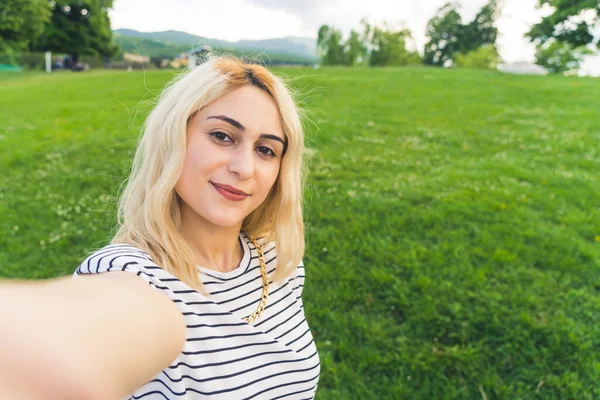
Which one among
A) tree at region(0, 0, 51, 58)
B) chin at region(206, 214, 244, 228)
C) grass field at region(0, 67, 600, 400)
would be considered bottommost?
grass field at region(0, 67, 600, 400)

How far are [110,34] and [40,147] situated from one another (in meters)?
47.4

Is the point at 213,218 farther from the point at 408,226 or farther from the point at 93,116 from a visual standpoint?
the point at 93,116

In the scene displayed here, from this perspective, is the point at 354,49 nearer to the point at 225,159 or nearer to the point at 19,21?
the point at 19,21

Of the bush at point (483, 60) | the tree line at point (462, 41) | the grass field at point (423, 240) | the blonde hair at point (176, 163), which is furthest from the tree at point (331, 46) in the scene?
the blonde hair at point (176, 163)

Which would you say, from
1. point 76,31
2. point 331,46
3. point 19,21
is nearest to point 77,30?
point 76,31

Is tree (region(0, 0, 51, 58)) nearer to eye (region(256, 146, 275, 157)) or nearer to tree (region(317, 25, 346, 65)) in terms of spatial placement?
tree (region(317, 25, 346, 65))

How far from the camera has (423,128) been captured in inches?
404

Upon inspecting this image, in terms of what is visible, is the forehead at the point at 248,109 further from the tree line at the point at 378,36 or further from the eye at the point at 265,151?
the tree line at the point at 378,36

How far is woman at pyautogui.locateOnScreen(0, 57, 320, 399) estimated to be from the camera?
42.4 inches

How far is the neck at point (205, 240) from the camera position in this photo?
167 centimetres

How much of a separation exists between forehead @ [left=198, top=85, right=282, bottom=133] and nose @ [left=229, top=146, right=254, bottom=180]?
0.09m

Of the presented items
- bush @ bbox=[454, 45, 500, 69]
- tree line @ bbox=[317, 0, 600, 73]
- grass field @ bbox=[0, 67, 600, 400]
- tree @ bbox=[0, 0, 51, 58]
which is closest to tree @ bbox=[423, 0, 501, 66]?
tree line @ bbox=[317, 0, 600, 73]

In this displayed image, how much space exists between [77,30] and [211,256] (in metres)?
54.0

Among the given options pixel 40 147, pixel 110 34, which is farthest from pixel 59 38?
pixel 40 147
